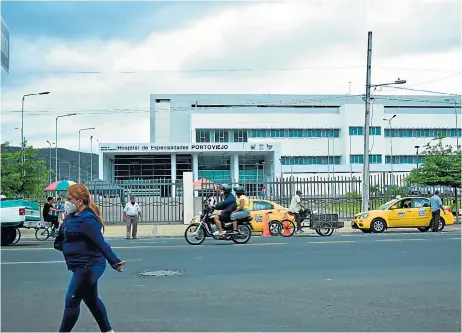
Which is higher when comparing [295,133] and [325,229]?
[295,133]

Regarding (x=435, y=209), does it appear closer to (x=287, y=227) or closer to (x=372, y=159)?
(x=287, y=227)

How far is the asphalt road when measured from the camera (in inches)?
312

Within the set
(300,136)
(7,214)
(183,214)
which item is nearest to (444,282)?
(7,214)

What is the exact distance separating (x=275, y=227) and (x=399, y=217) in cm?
493

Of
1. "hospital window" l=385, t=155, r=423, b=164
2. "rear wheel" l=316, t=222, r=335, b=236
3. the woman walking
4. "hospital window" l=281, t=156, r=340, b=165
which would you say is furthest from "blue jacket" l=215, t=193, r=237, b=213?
"hospital window" l=385, t=155, r=423, b=164

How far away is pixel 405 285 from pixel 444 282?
31.7 inches

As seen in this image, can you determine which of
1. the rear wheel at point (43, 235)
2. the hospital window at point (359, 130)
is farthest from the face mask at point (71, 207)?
the hospital window at point (359, 130)

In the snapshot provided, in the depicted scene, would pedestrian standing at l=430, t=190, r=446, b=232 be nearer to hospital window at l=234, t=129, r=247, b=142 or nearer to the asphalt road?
the asphalt road

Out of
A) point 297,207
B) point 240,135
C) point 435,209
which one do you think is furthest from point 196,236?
point 240,135

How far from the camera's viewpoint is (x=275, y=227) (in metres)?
22.8

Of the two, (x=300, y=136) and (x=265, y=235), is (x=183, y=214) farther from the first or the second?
(x=300, y=136)

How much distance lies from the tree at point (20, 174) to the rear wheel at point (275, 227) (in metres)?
10.9

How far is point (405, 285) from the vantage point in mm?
10547

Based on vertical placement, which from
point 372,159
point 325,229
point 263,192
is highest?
point 372,159
